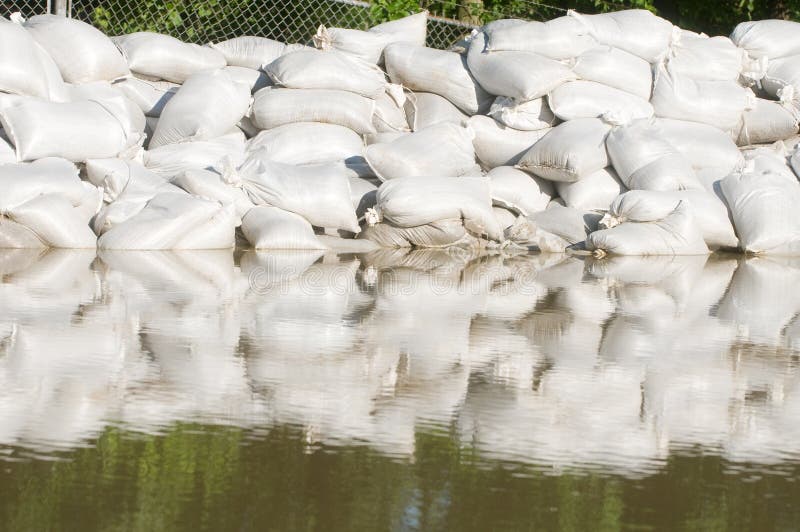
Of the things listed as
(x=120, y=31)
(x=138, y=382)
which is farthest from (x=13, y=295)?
(x=120, y=31)

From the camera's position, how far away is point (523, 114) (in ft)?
24.6

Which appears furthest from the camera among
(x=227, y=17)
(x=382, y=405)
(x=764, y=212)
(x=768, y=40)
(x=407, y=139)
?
(x=227, y=17)

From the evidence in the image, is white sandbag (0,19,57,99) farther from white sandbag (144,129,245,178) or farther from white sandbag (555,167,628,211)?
white sandbag (555,167,628,211)

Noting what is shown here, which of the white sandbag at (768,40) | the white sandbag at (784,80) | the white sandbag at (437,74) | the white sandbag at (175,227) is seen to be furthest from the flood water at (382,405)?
the white sandbag at (768,40)

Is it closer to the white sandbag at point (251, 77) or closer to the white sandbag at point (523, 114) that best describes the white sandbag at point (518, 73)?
the white sandbag at point (523, 114)

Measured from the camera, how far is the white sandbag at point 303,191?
6.36m

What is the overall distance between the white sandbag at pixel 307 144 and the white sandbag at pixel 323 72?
0.85 ft

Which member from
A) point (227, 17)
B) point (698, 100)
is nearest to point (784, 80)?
point (698, 100)

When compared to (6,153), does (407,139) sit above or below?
above

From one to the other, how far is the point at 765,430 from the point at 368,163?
4.19 m

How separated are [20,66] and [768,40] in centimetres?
460

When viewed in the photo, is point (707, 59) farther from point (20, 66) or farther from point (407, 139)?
point (20, 66)

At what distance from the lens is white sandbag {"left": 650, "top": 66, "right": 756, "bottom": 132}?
772 cm

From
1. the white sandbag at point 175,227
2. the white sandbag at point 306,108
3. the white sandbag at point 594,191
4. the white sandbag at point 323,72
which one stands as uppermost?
the white sandbag at point 323,72
